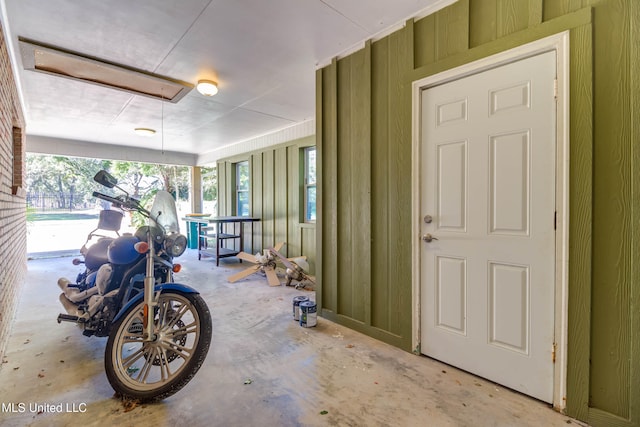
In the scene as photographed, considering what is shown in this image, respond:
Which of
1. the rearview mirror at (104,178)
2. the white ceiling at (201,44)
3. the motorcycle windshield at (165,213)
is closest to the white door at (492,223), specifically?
the white ceiling at (201,44)

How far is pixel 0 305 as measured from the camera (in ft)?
7.09

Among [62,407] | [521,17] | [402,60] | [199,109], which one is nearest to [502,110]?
[521,17]

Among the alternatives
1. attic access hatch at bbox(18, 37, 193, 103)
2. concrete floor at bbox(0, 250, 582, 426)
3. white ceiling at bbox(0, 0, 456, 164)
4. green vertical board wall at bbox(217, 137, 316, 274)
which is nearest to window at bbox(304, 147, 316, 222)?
green vertical board wall at bbox(217, 137, 316, 274)

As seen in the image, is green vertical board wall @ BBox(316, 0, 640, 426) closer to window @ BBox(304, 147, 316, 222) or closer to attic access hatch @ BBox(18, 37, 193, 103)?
attic access hatch @ BBox(18, 37, 193, 103)

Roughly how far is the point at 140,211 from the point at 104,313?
0.79 m

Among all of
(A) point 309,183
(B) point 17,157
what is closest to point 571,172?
(A) point 309,183

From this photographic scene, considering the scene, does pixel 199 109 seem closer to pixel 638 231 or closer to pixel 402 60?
pixel 402 60

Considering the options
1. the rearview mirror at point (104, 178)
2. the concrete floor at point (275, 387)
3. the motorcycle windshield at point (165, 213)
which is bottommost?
the concrete floor at point (275, 387)

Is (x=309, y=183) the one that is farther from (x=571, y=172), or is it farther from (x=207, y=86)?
(x=571, y=172)

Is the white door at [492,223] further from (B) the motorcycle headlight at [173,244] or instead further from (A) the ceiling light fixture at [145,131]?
(A) the ceiling light fixture at [145,131]

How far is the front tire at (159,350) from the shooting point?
171 centimetres

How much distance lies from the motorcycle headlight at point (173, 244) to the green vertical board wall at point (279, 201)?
3149 mm

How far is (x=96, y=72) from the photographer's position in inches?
128

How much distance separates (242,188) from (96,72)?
13.6 feet
